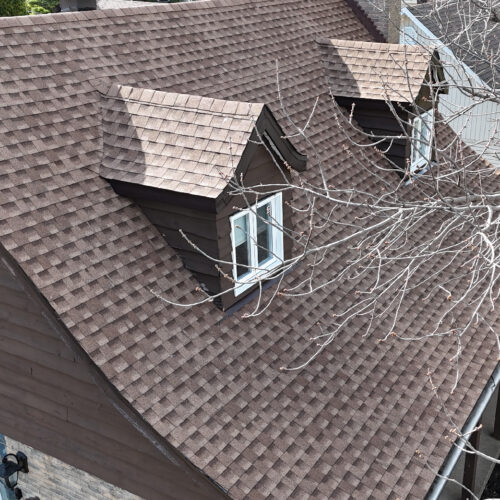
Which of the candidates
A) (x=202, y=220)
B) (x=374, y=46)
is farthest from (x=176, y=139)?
(x=374, y=46)

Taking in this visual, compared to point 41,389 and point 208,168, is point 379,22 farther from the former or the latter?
point 41,389

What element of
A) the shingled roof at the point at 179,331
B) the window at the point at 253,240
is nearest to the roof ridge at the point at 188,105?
the shingled roof at the point at 179,331

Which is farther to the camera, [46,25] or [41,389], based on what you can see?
[46,25]

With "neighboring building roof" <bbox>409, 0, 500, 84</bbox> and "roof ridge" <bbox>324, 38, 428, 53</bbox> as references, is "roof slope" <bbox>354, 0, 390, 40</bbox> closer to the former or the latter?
"neighboring building roof" <bbox>409, 0, 500, 84</bbox>

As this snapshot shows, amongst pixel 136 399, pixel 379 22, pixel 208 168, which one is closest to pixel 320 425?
pixel 136 399

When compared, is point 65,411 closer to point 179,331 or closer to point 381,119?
point 179,331

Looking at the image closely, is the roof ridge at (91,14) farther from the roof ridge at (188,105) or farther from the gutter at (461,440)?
the gutter at (461,440)
